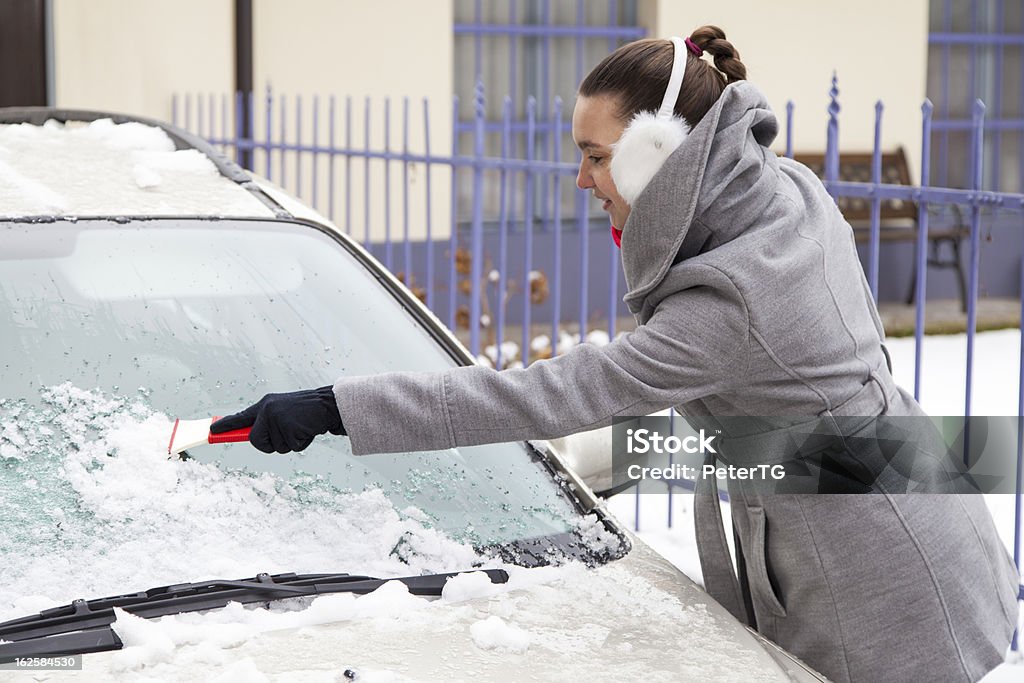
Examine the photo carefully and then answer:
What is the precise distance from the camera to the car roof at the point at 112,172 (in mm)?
2463

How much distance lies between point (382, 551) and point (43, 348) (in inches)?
26.2

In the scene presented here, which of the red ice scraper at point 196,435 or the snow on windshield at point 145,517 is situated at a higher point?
the red ice scraper at point 196,435

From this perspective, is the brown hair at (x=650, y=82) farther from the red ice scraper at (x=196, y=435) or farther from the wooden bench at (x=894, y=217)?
the wooden bench at (x=894, y=217)

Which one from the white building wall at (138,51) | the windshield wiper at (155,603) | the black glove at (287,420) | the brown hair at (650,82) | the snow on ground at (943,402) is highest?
the white building wall at (138,51)

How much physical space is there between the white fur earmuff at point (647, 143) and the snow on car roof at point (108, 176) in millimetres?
846

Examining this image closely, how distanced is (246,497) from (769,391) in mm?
837

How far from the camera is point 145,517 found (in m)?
2.05

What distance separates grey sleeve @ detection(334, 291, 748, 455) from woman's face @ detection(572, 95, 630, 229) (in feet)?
0.86

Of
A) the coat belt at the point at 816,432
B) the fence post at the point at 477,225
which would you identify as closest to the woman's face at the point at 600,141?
the coat belt at the point at 816,432

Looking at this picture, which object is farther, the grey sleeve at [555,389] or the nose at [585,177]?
the nose at [585,177]

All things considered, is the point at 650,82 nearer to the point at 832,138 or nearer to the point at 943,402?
the point at 832,138

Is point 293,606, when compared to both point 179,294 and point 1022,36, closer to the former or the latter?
point 179,294

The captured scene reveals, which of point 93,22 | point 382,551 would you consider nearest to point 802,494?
point 382,551

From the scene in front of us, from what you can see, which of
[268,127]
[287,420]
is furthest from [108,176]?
[268,127]
